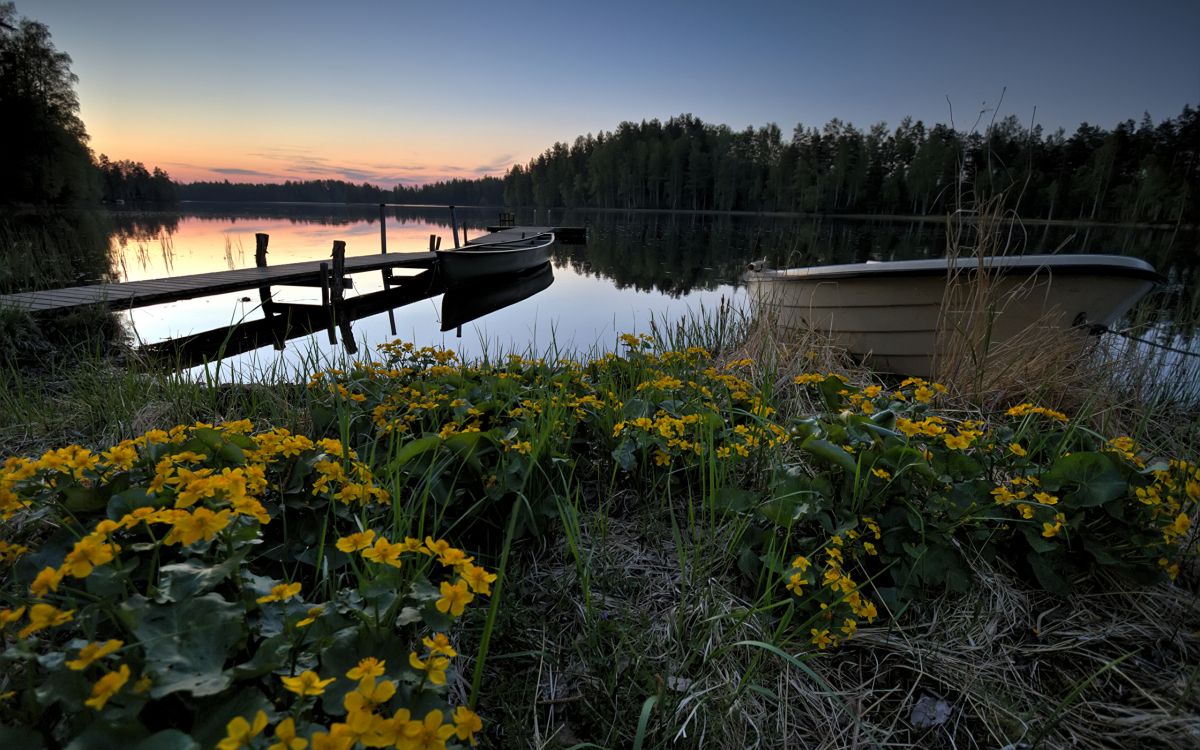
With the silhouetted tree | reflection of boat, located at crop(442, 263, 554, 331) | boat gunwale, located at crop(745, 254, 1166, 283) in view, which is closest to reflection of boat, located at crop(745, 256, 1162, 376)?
boat gunwale, located at crop(745, 254, 1166, 283)

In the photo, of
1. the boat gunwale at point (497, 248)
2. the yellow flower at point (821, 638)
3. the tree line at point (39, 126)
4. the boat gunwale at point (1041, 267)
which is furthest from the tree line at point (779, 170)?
the tree line at point (39, 126)

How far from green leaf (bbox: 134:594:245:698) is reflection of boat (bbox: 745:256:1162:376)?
3.97 meters

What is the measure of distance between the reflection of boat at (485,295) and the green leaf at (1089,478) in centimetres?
1025

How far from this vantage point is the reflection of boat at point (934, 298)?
4.14m

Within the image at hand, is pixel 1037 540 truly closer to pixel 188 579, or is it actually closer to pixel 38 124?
pixel 188 579

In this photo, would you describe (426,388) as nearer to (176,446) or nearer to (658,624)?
(176,446)

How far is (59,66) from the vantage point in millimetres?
38281

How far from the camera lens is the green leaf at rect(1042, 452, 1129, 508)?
1.60 meters

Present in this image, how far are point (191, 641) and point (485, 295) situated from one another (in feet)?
46.4

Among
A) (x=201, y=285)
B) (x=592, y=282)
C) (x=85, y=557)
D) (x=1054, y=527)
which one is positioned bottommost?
(x=592, y=282)

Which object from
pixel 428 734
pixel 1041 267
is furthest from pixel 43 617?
pixel 1041 267

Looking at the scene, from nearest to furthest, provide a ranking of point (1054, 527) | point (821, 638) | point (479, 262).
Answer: point (821, 638), point (1054, 527), point (479, 262)

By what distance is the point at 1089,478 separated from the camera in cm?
165

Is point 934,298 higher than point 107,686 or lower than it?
higher
